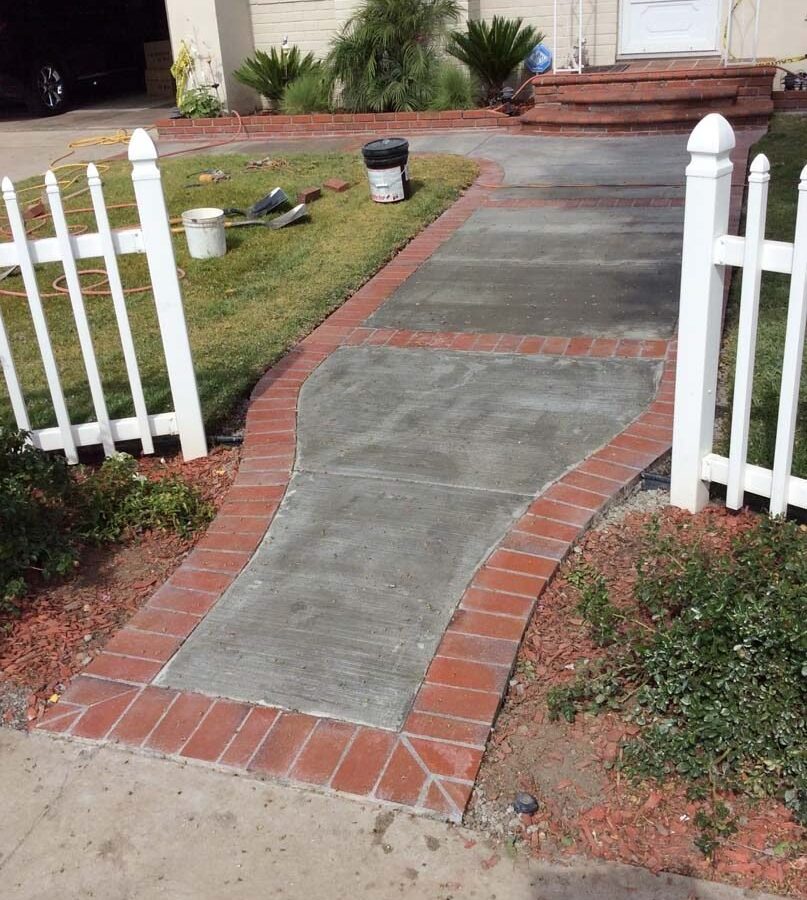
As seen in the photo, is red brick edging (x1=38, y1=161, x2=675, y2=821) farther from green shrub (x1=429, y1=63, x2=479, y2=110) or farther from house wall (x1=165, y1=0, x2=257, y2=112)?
house wall (x1=165, y1=0, x2=257, y2=112)

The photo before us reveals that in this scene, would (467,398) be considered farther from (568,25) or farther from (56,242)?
(568,25)

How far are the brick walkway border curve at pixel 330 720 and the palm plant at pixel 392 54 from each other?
9.68 m

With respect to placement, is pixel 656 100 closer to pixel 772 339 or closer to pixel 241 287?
pixel 241 287

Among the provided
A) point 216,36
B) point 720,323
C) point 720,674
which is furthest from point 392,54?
point 720,674

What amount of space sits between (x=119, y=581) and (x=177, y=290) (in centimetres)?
138

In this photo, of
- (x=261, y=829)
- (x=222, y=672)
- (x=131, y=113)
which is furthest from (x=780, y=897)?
(x=131, y=113)

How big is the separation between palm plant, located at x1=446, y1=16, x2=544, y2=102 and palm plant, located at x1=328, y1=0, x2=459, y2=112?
0.36 meters

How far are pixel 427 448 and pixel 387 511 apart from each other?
0.57m

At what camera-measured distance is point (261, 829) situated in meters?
2.77

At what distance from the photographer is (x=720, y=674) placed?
9.46ft

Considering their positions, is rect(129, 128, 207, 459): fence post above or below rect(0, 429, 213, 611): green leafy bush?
above

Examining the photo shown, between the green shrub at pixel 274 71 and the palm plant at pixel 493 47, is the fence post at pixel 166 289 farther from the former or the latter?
the green shrub at pixel 274 71

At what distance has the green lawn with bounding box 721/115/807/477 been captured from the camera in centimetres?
432

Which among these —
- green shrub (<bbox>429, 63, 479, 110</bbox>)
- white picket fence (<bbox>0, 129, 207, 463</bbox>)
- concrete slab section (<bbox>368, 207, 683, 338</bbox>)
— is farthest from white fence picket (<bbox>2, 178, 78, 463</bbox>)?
green shrub (<bbox>429, 63, 479, 110</bbox>)
